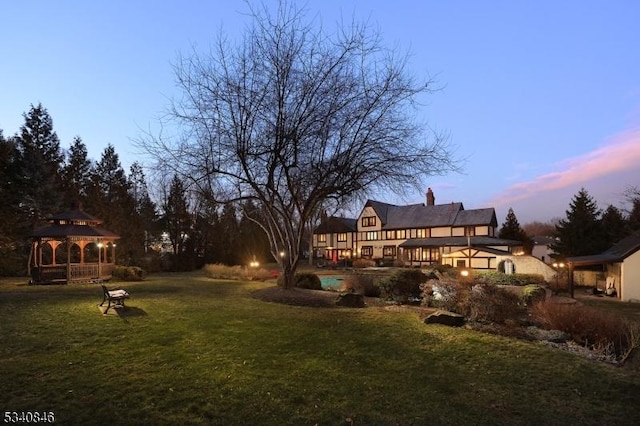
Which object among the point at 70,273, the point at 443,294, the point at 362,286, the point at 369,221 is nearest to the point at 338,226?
the point at 369,221

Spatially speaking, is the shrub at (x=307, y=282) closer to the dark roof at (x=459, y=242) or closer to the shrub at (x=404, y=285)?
the shrub at (x=404, y=285)

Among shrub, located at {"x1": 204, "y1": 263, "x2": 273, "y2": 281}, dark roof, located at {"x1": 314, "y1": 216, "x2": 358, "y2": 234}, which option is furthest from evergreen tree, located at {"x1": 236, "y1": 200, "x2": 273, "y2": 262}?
dark roof, located at {"x1": 314, "y1": 216, "x2": 358, "y2": 234}

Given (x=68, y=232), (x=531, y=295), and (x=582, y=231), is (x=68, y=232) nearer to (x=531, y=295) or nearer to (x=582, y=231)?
(x=531, y=295)

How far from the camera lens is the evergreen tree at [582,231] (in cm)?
3578

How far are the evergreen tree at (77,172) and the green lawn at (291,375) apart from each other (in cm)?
3332

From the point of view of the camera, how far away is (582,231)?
118ft

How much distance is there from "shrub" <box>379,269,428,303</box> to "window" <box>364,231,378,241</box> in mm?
39532

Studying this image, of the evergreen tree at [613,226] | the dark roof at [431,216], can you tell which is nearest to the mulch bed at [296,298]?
the evergreen tree at [613,226]

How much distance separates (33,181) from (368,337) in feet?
117

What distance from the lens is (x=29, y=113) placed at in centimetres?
3878

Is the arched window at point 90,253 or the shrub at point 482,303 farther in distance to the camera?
the arched window at point 90,253

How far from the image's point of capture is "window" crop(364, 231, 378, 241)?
56.8 m

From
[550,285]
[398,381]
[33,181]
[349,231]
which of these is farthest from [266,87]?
[349,231]

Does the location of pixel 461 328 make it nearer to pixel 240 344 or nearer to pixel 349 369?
pixel 349 369
